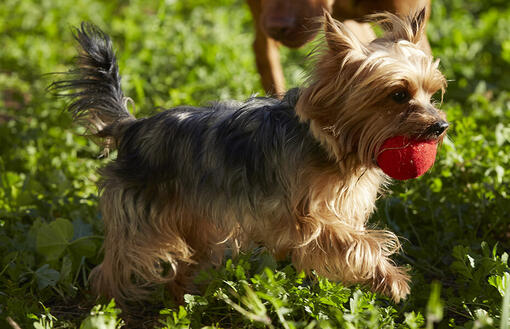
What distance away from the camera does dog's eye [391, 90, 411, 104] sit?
310 cm

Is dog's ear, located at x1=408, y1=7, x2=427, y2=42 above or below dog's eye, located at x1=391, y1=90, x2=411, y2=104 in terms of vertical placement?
above

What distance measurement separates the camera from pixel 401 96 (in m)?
3.11

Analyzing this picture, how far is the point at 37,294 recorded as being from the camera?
13.2 feet

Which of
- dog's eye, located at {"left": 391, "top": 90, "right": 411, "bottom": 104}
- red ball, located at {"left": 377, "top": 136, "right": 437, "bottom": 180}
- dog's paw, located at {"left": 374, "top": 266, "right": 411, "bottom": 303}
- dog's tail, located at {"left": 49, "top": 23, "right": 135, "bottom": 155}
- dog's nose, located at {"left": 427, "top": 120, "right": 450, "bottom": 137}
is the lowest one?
dog's paw, located at {"left": 374, "top": 266, "right": 411, "bottom": 303}

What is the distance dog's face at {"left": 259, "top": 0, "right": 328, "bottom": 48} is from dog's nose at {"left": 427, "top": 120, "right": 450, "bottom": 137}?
1.70 meters

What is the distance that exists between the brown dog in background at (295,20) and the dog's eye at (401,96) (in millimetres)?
959

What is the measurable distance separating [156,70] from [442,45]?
306 centimetres

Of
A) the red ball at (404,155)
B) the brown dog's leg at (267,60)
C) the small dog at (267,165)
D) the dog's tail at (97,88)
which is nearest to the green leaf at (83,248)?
the small dog at (267,165)

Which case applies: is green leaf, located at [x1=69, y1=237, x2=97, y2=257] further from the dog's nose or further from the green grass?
the dog's nose

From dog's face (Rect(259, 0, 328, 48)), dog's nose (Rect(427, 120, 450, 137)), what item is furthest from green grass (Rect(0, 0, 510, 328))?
dog's nose (Rect(427, 120, 450, 137))

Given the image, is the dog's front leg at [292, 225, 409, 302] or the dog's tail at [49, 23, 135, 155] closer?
the dog's front leg at [292, 225, 409, 302]

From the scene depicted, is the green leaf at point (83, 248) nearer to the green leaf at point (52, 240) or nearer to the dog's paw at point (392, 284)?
the green leaf at point (52, 240)

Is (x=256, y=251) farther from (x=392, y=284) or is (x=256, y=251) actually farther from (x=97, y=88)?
(x=97, y=88)

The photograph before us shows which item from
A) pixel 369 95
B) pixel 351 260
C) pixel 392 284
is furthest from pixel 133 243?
pixel 369 95
